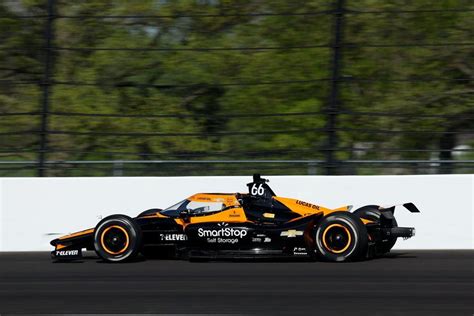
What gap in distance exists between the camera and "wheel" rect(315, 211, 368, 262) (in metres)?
9.52

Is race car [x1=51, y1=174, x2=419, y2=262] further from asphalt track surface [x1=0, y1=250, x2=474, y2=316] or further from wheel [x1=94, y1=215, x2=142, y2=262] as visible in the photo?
asphalt track surface [x1=0, y1=250, x2=474, y2=316]

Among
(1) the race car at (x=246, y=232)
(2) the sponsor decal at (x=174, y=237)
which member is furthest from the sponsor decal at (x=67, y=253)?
(2) the sponsor decal at (x=174, y=237)

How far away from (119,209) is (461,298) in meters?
5.56

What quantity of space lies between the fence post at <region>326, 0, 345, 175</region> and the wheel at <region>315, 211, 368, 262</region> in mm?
2788

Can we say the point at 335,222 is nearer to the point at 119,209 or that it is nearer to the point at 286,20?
the point at 119,209

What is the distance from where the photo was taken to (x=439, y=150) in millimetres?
12492

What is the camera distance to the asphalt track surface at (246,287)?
23.0ft

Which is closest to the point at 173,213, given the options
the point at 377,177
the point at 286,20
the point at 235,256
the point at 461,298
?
the point at 235,256

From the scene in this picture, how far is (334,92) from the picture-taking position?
42.8ft

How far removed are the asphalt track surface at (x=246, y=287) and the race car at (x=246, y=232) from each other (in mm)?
155

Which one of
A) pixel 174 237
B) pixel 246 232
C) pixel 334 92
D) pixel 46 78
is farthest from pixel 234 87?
pixel 246 232

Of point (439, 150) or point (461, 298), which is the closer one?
point (461, 298)

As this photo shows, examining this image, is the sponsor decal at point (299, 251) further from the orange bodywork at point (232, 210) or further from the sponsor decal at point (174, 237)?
the sponsor decal at point (174, 237)

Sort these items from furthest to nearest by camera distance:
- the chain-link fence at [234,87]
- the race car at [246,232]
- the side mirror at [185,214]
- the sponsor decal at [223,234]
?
the chain-link fence at [234,87] < the side mirror at [185,214] < the sponsor decal at [223,234] < the race car at [246,232]
